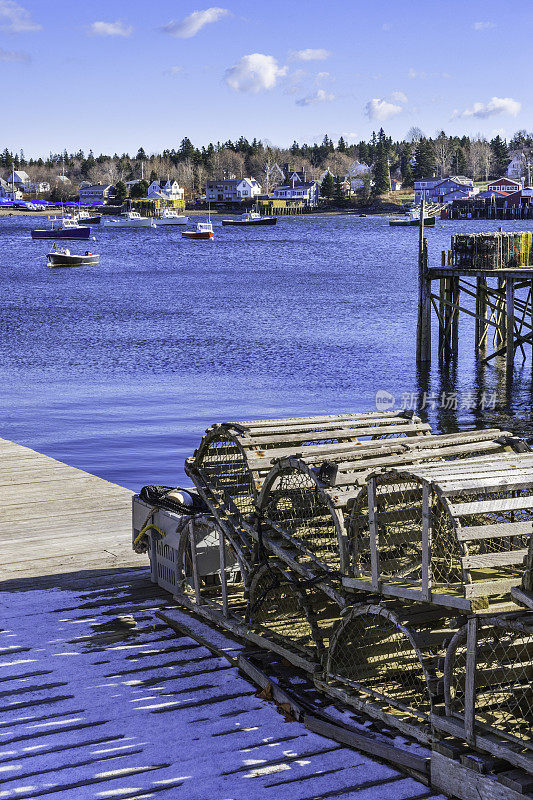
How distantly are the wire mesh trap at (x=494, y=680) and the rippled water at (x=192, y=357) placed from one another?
1119 centimetres

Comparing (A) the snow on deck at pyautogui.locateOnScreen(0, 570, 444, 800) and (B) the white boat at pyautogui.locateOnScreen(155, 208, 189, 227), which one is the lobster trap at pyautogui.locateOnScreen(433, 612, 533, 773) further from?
(B) the white boat at pyautogui.locateOnScreen(155, 208, 189, 227)

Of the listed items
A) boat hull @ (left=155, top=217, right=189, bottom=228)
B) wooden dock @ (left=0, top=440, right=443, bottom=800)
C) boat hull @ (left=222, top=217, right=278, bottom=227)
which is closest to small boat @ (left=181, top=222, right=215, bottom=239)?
boat hull @ (left=155, top=217, right=189, bottom=228)

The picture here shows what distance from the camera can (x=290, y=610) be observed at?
712cm

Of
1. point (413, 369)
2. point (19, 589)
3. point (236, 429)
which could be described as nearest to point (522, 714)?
point (236, 429)

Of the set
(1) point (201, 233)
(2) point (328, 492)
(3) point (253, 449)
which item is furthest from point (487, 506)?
(1) point (201, 233)

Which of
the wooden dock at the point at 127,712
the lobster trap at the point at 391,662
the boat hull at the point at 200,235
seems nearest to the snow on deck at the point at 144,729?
the wooden dock at the point at 127,712

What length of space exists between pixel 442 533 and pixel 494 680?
1.30 m

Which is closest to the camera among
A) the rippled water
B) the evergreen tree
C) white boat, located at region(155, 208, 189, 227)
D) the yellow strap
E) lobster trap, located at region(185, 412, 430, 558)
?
lobster trap, located at region(185, 412, 430, 558)

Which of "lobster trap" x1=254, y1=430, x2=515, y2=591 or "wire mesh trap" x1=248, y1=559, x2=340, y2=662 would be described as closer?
"lobster trap" x1=254, y1=430, x2=515, y2=591

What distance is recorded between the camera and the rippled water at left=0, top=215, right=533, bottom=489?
21511 mm

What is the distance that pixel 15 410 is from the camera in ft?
79.4

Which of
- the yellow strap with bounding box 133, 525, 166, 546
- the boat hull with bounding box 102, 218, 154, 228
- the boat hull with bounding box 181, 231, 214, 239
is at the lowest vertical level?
the yellow strap with bounding box 133, 525, 166, 546

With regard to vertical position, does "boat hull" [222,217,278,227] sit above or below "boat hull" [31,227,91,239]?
above

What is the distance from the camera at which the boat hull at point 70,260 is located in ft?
262
